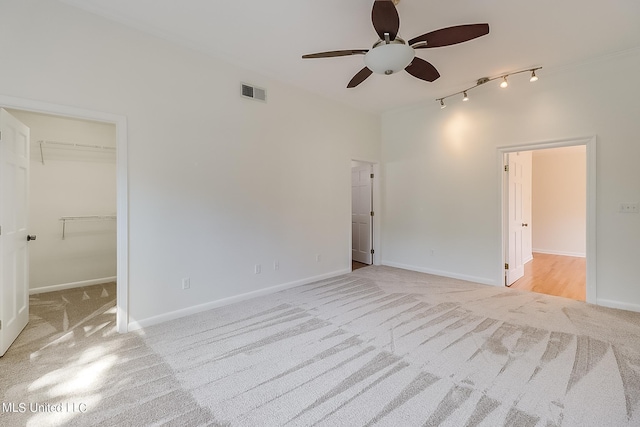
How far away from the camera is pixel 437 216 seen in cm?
484

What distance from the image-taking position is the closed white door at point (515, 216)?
4306 millimetres

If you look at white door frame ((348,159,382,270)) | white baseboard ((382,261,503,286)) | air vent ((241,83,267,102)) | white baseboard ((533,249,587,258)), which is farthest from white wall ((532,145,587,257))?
air vent ((241,83,267,102))

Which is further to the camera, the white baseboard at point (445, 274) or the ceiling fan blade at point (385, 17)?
the white baseboard at point (445, 274)

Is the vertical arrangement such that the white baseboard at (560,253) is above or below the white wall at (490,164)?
below

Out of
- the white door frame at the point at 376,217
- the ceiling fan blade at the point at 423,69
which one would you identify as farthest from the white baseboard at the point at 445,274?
the ceiling fan blade at the point at 423,69

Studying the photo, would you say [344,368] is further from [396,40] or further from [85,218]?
[85,218]

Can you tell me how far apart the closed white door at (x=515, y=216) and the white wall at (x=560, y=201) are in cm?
292

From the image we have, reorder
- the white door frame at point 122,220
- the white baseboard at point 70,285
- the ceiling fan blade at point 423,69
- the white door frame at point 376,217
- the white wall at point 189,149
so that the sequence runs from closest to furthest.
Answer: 1. the white wall at point 189,149
2. the ceiling fan blade at point 423,69
3. the white door frame at point 122,220
4. the white baseboard at point 70,285
5. the white door frame at point 376,217

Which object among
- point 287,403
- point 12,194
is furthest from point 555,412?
point 12,194

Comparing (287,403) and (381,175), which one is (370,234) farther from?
(287,403)

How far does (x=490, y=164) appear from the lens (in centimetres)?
423

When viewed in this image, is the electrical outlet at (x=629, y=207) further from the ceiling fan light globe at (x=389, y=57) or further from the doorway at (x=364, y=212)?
the doorway at (x=364, y=212)

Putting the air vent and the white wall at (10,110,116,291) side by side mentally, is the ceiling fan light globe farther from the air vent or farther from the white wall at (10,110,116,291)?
the white wall at (10,110,116,291)

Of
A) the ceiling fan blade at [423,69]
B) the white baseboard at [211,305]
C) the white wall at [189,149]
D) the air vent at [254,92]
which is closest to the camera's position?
the white wall at [189,149]
